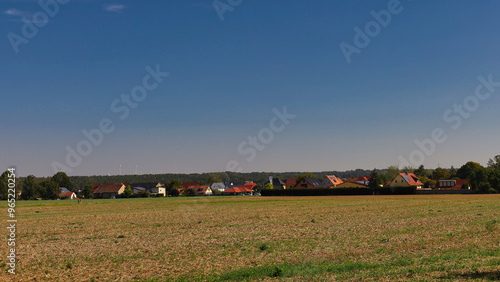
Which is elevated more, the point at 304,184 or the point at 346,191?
the point at 304,184

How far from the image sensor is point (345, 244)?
19.3 metres

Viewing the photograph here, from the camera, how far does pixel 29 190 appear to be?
142m

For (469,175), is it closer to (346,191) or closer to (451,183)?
(451,183)

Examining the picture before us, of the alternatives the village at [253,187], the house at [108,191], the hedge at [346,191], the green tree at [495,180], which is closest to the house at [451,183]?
the village at [253,187]

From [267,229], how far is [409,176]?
128217 millimetres

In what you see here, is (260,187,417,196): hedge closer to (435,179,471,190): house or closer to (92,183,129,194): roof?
(435,179,471,190): house

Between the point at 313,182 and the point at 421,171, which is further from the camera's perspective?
the point at 421,171

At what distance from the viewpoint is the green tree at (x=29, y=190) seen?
14143 cm

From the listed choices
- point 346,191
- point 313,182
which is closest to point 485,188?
point 346,191

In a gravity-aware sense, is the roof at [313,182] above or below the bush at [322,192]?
above

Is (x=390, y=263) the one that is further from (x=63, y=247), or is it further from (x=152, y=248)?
(x=63, y=247)

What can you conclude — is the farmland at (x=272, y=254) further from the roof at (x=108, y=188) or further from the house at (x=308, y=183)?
the roof at (x=108, y=188)

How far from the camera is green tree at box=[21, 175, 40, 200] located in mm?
141425

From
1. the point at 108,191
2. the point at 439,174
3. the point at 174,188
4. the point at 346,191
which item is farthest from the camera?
the point at 439,174
